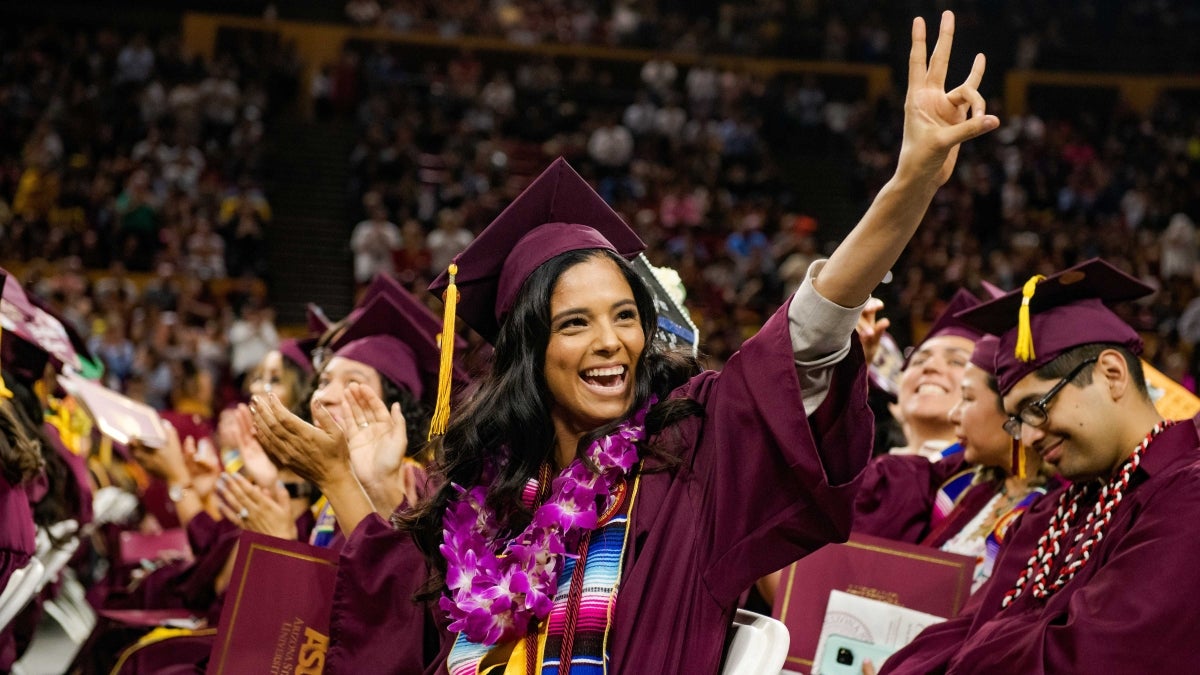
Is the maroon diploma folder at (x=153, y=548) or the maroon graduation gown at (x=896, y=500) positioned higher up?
the maroon graduation gown at (x=896, y=500)

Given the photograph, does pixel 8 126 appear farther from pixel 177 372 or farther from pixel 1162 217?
pixel 1162 217

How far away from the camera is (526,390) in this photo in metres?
2.57

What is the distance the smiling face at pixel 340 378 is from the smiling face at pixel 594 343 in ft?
4.89

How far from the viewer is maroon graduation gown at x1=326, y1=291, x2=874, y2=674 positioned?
7.00ft

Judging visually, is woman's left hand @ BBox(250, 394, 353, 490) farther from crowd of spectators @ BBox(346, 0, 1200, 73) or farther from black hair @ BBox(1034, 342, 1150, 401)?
crowd of spectators @ BBox(346, 0, 1200, 73)

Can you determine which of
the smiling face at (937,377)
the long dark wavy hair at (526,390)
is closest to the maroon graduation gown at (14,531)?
the long dark wavy hair at (526,390)

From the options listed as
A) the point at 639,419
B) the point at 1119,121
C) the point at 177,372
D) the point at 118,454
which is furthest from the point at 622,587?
the point at 1119,121

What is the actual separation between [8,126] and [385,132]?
182 inches

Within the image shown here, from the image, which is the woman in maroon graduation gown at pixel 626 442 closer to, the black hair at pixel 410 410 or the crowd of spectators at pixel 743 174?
the black hair at pixel 410 410

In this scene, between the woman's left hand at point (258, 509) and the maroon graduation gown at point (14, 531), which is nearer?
the woman's left hand at point (258, 509)

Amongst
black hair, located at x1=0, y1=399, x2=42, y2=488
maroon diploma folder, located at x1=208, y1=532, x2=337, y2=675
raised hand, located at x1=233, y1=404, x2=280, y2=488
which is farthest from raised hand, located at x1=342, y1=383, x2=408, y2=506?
black hair, located at x1=0, y1=399, x2=42, y2=488

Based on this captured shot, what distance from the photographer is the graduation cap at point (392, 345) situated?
4.07m

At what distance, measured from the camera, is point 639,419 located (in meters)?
2.44

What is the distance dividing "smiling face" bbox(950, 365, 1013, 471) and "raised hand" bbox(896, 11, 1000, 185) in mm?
1817
